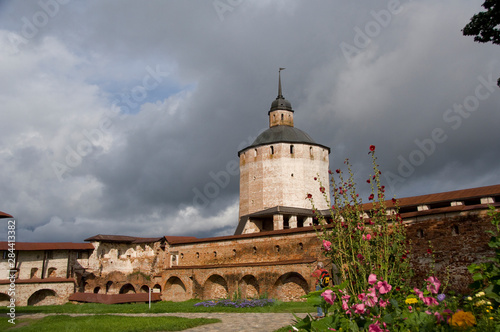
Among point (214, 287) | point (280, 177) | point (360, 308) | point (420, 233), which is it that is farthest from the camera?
point (280, 177)

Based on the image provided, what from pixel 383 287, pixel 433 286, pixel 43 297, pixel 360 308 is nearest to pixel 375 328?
pixel 360 308

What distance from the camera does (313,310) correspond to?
42.7 ft

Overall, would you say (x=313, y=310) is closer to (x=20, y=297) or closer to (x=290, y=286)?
(x=290, y=286)

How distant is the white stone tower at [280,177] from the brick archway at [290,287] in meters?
9.56

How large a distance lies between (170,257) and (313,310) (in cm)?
1902

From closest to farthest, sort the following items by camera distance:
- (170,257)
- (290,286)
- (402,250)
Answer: (402,250) < (290,286) < (170,257)

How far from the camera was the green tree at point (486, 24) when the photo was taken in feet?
34.3

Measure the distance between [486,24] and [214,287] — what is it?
20.8m

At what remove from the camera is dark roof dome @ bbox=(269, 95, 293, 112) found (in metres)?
39.3

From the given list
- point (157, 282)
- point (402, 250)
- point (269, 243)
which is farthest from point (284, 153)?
point (402, 250)

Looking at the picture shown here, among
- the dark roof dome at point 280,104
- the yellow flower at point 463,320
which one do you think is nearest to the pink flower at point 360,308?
the yellow flower at point 463,320

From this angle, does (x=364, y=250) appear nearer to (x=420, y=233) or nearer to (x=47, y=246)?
(x=420, y=233)

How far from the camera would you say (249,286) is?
23.3 meters

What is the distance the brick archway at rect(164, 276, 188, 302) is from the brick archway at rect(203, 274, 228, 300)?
2.78 m
